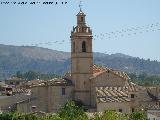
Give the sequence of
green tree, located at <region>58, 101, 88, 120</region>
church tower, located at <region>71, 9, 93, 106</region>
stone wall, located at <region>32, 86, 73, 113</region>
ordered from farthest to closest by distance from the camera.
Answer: stone wall, located at <region>32, 86, 73, 113</region> < church tower, located at <region>71, 9, 93, 106</region> < green tree, located at <region>58, 101, 88, 120</region>

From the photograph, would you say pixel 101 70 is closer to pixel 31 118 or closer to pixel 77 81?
pixel 77 81

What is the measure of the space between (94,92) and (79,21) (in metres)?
7.41

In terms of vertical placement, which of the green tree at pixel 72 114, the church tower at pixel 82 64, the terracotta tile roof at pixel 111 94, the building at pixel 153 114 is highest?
the church tower at pixel 82 64

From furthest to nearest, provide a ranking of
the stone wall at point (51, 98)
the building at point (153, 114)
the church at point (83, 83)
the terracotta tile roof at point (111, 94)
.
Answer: the stone wall at point (51, 98)
the church at point (83, 83)
the terracotta tile roof at point (111, 94)
the building at point (153, 114)

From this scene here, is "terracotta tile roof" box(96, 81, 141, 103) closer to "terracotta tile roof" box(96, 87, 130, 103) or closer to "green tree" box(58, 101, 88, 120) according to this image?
"terracotta tile roof" box(96, 87, 130, 103)

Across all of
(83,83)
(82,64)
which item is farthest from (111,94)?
(82,64)

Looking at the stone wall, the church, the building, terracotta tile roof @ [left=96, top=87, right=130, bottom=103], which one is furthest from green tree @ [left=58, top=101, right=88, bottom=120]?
the stone wall

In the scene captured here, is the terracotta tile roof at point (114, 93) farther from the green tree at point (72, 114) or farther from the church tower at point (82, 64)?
the green tree at point (72, 114)

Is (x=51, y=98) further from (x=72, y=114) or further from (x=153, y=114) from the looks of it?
(x=72, y=114)

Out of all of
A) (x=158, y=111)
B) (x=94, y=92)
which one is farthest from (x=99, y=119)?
(x=94, y=92)

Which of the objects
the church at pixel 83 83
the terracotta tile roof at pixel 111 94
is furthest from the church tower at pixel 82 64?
the terracotta tile roof at pixel 111 94

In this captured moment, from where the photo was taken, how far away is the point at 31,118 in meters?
44.8

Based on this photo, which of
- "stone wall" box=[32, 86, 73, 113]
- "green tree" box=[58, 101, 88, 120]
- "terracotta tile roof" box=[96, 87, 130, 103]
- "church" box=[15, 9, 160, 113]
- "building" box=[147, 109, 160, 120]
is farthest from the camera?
"stone wall" box=[32, 86, 73, 113]

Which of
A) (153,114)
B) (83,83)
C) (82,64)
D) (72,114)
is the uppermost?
(82,64)
